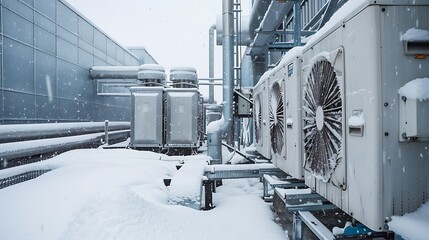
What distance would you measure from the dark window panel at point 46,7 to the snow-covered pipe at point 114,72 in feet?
11.0

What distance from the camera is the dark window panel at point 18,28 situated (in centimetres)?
926

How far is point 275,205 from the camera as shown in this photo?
162 inches

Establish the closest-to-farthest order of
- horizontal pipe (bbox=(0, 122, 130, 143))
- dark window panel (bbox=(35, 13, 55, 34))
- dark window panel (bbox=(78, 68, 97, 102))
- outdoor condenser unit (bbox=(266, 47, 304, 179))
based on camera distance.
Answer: outdoor condenser unit (bbox=(266, 47, 304, 179)), horizontal pipe (bbox=(0, 122, 130, 143)), dark window panel (bbox=(35, 13, 55, 34)), dark window panel (bbox=(78, 68, 97, 102))

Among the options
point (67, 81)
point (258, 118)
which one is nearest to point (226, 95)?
point (258, 118)

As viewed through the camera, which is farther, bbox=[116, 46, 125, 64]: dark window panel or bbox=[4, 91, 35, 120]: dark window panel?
bbox=[116, 46, 125, 64]: dark window panel

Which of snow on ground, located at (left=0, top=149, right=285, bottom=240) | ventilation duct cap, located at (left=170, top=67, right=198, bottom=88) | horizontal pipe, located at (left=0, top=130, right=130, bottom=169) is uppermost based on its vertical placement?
ventilation duct cap, located at (left=170, top=67, right=198, bottom=88)

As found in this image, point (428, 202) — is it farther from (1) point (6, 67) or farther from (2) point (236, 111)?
(1) point (6, 67)

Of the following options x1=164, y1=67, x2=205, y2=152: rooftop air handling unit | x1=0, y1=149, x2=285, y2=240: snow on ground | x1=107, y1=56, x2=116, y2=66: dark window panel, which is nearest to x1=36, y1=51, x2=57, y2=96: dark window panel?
x1=107, y1=56, x2=116, y2=66: dark window panel

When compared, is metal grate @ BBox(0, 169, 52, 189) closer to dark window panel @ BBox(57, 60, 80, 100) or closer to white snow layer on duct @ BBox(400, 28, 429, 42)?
white snow layer on duct @ BBox(400, 28, 429, 42)

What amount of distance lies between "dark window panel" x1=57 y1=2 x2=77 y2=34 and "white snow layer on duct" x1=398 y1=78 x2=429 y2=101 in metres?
13.7

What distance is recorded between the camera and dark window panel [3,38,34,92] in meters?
9.16

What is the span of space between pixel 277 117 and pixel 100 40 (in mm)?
15520

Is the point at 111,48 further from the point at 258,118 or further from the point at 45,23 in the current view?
the point at 258,118

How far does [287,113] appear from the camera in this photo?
122 inches
